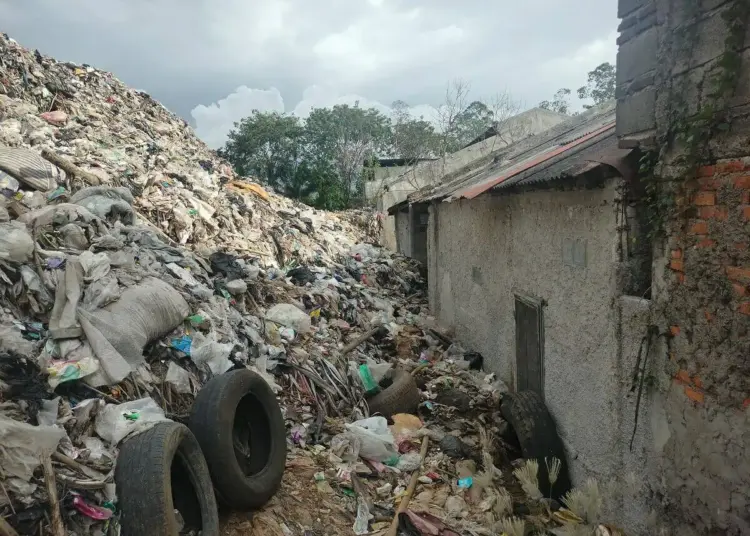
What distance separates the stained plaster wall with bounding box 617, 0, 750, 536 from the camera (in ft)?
8.13

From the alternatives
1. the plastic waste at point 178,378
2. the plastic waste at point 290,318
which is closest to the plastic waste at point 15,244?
the plastic waste at point 178,378

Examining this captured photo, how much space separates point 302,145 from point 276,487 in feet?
79.4

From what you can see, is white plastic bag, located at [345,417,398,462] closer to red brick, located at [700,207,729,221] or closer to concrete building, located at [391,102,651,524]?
concrete building, located at [391,102,651,524]

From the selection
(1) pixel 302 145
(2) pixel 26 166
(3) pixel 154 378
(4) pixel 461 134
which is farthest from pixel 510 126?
(3) pixel 154 378

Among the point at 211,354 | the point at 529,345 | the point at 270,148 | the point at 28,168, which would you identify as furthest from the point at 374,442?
the point at 270,148

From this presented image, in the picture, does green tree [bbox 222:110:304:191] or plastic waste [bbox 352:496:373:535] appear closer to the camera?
plastic waste [bbox 352:496:373:535]

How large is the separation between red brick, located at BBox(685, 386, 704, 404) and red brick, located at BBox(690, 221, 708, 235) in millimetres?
886

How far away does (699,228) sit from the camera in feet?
8.91

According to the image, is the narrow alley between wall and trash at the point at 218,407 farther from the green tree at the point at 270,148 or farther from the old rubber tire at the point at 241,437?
the green tree at the point at 270,148

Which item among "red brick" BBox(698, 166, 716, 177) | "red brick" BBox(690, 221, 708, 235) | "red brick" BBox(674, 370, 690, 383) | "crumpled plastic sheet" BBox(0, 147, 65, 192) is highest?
"crumpled plastic sheet" BBox(0, 147, 65, 192)

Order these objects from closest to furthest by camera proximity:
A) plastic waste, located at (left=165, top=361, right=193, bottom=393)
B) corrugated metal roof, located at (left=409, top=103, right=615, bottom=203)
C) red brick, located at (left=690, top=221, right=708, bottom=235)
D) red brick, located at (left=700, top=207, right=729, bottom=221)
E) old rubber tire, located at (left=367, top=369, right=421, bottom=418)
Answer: red brick, located at (left=700, top=207, right=729, bottom=221) < red brick, located at (left=690, top=221, right=708, bottom=235) < plastic waste, located at (left=165, top=361, right=193, bottom=393) < corrugated metal roof, located at (left=409, top=103, right=615, bottom=203) < old rubber tire, located at (left=367, top=369, right=421, bottom=418)

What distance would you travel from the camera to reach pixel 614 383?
11.8ft

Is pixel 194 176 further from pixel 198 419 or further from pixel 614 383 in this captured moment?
pixel 614 383

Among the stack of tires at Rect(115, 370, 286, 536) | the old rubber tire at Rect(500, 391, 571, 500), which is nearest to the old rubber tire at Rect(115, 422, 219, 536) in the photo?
the stack of tires at Rect(115, 370, 286, 536)
